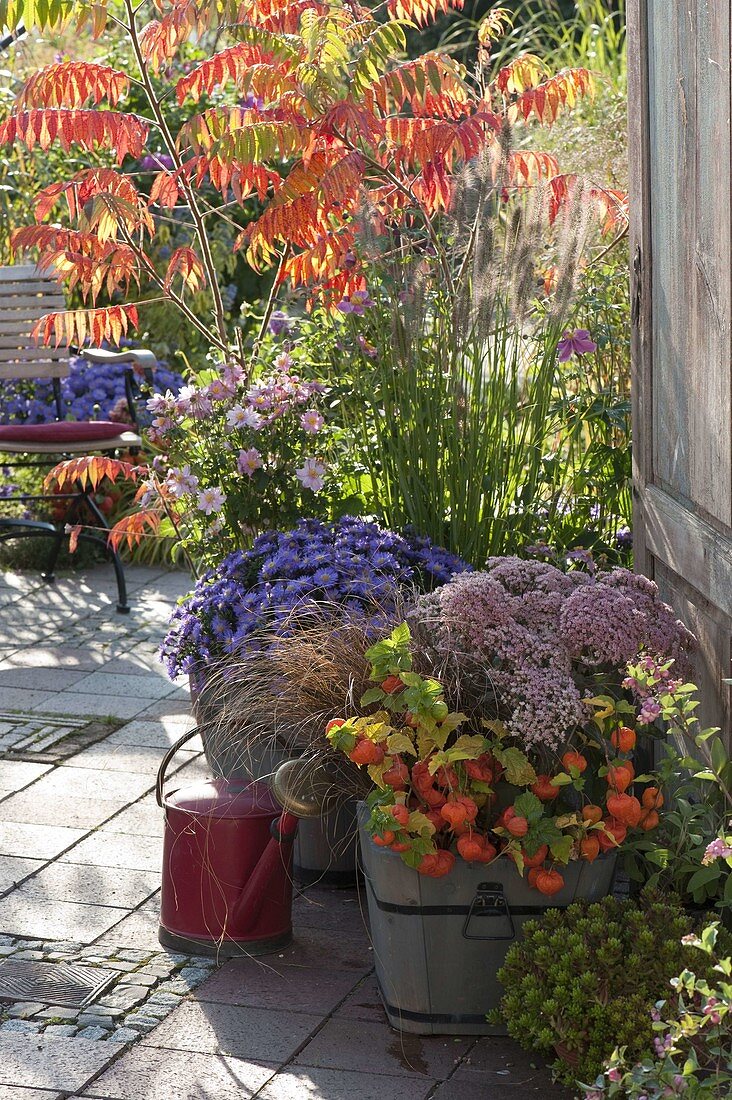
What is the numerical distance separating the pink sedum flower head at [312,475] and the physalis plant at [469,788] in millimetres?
1266

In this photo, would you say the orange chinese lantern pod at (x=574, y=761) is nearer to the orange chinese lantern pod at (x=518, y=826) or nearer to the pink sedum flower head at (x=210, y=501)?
the orange chinese lantern pod at (x=518, y=826)

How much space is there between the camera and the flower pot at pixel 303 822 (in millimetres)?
3357

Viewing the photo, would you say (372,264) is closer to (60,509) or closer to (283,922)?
(283,922)

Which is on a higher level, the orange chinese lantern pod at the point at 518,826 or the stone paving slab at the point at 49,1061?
the orange chinese lantern pod at the point at 518,826

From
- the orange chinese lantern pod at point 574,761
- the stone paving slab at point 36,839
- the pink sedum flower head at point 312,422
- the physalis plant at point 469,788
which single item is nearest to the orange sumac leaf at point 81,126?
the pink sedum flower head at point 312,422

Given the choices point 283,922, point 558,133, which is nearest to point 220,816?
point 283,922

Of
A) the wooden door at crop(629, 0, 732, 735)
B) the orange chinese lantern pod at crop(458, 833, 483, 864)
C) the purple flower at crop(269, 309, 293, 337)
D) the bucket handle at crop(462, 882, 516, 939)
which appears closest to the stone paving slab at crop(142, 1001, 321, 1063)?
the bucket handle at crop(462, 882, 516, 939)

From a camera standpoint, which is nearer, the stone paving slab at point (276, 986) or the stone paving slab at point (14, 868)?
the stone paving slab at point (276, 986)

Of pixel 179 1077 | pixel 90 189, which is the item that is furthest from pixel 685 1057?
pixel 90 189

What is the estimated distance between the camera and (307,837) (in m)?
3.50

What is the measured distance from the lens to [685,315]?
3023mm

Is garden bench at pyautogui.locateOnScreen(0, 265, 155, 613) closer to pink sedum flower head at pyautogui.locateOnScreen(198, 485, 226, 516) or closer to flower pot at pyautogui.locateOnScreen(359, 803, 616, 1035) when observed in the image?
pink sedum flower head at pyautogui.locateOnScreen(198, 485, 226, 516)

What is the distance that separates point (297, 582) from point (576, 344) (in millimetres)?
1273

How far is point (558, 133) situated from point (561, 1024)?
16.2 ft
